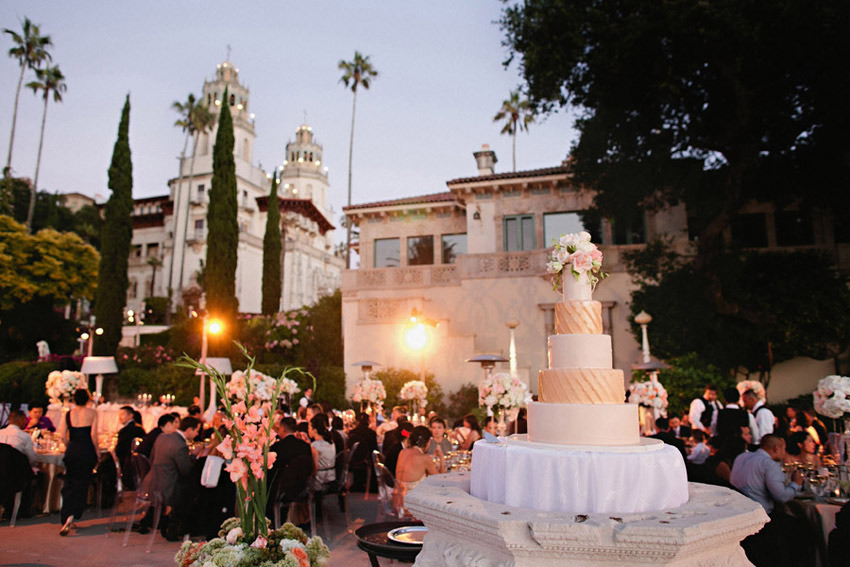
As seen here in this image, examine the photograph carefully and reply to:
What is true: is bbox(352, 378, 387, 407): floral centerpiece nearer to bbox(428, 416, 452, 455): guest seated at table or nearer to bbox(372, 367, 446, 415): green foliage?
bbox(372, 367, 446, 415): green foliage

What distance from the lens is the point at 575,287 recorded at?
4180 millimetres

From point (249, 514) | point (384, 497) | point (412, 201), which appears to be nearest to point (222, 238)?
point (412, 201)

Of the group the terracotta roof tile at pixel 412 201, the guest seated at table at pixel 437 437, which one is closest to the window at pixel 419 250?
the terracotta roof tile at pixel 412 201

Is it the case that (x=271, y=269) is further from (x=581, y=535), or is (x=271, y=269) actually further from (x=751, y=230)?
(x=581, y=535)

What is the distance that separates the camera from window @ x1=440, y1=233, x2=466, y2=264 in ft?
82.3

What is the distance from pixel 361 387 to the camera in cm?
1509

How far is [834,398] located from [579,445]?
565cm

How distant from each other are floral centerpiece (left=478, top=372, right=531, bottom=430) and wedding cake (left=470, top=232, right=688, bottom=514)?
19.5ft

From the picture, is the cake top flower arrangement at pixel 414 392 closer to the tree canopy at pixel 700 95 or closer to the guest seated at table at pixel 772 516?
the guest seated at table at pixel 772 516

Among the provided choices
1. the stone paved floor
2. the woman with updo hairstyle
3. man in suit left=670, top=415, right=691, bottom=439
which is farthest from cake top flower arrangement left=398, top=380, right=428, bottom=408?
man in suit left=670, top=415, right=691, bottom=439

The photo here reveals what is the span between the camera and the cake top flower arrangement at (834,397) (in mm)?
6973

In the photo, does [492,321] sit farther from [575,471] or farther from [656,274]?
[575,471]

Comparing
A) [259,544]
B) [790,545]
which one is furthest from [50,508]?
[790,545]

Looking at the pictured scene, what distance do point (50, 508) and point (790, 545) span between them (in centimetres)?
1167
